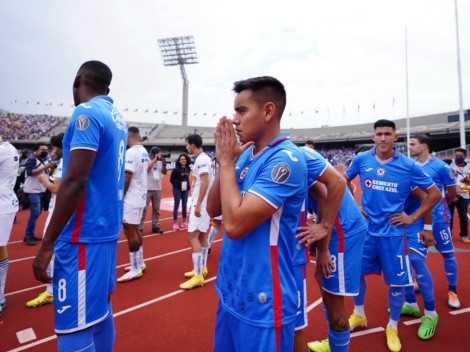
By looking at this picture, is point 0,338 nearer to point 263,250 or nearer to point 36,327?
point 36,327

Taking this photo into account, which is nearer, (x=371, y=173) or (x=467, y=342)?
(x=467, y=342)

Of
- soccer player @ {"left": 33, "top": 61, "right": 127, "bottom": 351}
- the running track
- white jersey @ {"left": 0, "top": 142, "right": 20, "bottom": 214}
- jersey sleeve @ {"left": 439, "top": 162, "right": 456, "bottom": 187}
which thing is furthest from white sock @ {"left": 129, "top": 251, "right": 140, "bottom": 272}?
jersey sleeve @ {"left": 439, "top": 162, "right": 456, "bottom": 187}

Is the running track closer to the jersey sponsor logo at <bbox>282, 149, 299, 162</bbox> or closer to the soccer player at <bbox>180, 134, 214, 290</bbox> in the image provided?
the soccer player at <bbox>180, 134, 214, 290</bbox>

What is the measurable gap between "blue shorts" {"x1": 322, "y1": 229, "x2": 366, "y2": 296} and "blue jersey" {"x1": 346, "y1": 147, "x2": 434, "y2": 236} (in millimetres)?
766

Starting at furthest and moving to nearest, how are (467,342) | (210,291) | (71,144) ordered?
1. (210,291)
2. (467,342)
3. (71,144)

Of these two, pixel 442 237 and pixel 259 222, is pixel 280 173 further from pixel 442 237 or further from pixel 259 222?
pixel 442 237

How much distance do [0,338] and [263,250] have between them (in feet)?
11.1

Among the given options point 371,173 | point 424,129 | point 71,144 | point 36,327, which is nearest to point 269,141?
point 71,144

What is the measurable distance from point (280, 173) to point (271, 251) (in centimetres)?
36

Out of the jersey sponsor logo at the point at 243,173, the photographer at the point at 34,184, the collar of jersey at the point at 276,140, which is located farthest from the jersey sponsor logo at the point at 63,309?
the photographer at the point at 34,184

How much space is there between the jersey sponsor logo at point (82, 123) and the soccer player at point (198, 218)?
2902 mm

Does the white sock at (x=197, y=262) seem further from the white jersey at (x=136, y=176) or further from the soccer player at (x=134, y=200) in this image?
the white jersey at (x=136, y=176)

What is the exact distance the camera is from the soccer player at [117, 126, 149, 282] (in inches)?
178

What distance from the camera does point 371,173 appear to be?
3.21 meters
